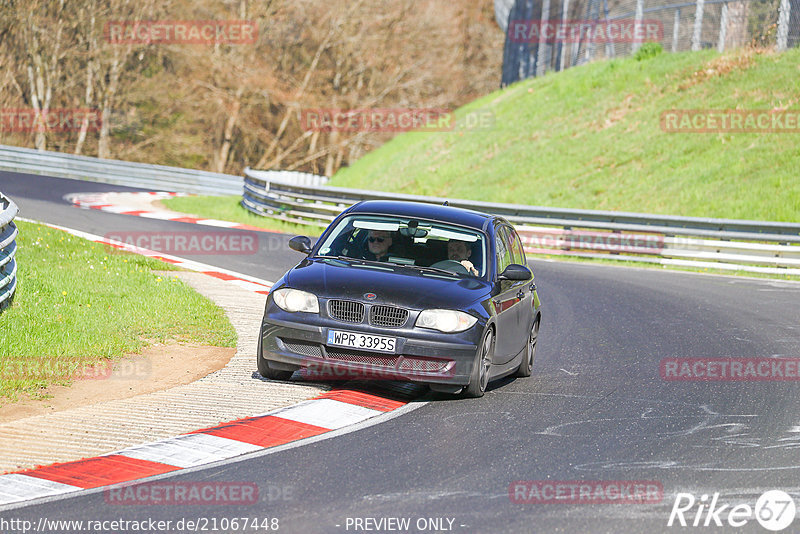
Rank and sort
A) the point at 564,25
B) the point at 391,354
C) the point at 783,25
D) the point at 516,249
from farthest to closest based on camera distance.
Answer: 1. the point at 564,25
2. the point at 783,25
3. the point at 516,249
4. the point at 391,354

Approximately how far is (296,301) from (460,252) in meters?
1.73

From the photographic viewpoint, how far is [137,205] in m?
30.0

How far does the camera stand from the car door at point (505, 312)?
9383 mm

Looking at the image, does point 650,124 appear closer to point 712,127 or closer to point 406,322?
point 712,127

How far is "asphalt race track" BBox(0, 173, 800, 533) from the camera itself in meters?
5.70

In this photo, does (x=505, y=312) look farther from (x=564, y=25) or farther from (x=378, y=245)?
(x=564, y=25)

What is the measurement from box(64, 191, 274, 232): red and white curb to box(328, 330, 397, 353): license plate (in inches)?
A: 625

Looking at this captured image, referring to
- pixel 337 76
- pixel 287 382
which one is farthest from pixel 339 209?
pixel 337 76

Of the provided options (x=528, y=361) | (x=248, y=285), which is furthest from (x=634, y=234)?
(x=528, y=361)

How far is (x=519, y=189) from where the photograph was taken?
3156 cm

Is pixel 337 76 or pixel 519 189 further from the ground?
pixel 337 76

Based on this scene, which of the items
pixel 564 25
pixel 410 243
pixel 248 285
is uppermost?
pixel 564 25

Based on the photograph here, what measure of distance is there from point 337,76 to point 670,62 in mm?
23403

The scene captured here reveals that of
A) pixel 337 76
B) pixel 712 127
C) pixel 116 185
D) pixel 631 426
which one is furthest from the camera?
pixel 337 76
